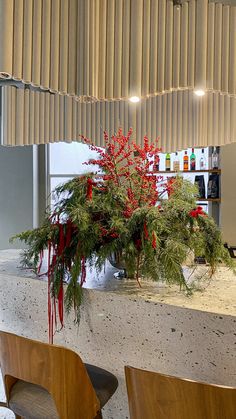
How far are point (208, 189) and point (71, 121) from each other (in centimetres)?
196

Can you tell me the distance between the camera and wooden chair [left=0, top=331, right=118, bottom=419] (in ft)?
3.97

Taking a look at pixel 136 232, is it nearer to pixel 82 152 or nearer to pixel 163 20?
pixel 163 20

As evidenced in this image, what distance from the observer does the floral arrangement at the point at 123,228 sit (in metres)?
1.37

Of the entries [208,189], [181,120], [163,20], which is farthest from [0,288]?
[208,189]

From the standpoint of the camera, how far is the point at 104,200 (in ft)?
4.91

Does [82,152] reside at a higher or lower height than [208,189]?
higher

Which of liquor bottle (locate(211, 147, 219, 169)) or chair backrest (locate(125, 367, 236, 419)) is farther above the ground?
liquor bottle (locate(211, 147, 219, 169))

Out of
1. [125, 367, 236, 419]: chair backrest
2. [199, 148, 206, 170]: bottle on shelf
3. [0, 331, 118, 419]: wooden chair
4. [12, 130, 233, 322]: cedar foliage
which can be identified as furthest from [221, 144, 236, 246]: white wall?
[125, 367, 236, 419]: chair backrest

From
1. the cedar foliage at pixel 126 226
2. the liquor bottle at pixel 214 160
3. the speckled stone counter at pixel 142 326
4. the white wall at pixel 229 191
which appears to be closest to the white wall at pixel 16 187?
the liquor bottle at pixel 214 160

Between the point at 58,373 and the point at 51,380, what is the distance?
0.13 feet

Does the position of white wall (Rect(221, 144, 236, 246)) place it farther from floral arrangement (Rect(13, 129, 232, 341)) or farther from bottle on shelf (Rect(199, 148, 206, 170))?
floral arrangement (Rect(13, 129, 232, 341))

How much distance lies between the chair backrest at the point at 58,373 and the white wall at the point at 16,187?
4.02 m

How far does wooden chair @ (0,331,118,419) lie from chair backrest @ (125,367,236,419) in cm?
23

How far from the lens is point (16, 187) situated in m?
5.25
